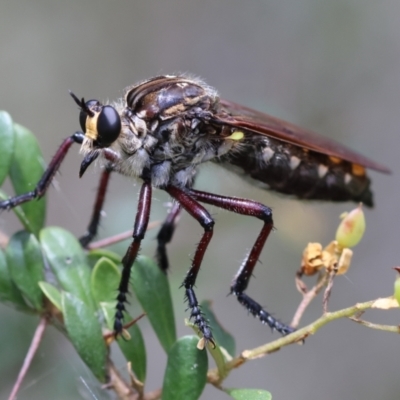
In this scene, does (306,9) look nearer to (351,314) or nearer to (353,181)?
(353,181)

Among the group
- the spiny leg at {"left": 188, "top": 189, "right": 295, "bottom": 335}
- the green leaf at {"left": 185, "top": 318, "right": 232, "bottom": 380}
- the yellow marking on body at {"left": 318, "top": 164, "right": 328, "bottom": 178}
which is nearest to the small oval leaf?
the green leaf at {"left": 185, "top": 318, "right": 232, "bottom": 380}

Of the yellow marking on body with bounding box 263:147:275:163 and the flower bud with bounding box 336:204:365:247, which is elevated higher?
the flower bud with bounding box 336:204:365:247

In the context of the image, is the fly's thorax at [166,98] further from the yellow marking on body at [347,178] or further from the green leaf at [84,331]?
the green leaf at [84,331]

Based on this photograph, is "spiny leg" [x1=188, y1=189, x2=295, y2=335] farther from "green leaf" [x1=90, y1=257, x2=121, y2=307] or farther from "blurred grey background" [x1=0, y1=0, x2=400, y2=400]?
"green leaf" [x1=90, y1=257, x2=121, y2=307]

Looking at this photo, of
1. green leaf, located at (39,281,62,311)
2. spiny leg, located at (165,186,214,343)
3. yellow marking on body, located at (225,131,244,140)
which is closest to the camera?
green leaf, located at (39,281,62,311)

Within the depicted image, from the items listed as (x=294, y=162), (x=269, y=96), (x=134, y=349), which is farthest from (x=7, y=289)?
(x=269, y=96)

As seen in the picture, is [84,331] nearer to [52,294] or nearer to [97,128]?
[52,294]
